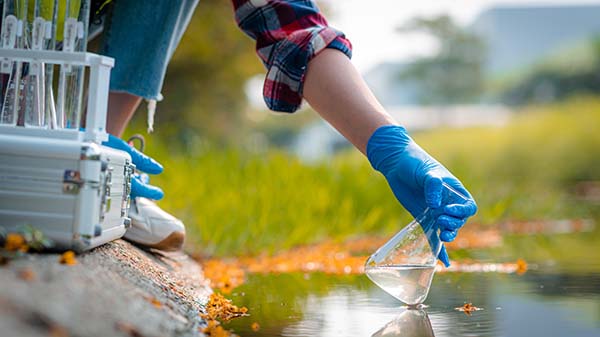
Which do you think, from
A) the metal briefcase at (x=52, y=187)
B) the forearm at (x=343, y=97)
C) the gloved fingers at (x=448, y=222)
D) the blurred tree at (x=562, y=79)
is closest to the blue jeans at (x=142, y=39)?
the forearm at (x=343, y=97)

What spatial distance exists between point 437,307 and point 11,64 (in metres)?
1.28

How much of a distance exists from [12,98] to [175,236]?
995 mm

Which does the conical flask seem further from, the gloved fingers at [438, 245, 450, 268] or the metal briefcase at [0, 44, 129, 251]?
the metal briefcase at [0, 44, 129, 251]

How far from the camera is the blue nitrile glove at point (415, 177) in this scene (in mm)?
2033

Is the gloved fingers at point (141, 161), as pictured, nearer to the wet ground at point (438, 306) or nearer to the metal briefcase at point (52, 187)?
the wet ground at point (438, 306)

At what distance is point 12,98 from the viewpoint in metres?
1.84

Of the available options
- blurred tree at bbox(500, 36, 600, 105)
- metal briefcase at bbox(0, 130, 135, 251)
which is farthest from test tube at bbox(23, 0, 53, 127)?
blurred tree at bbox(500, 36, 600, 105)

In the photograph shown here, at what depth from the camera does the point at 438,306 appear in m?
2.17

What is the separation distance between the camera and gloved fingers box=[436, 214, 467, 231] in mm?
2031

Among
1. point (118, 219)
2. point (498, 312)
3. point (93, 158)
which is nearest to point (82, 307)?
point (93, 158)

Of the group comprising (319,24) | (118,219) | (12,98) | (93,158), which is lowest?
(118,219)

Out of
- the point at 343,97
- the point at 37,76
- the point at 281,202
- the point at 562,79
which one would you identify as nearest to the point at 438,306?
the point at 343,97

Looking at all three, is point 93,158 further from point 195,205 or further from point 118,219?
point 195,205

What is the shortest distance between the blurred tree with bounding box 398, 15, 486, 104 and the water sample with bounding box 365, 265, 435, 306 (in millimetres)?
37878
